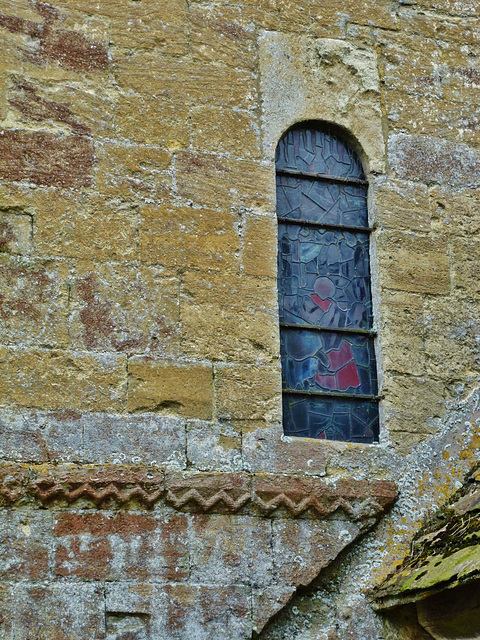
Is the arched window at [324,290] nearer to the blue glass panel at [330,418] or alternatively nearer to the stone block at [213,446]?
the blue glass panel at [330,418]

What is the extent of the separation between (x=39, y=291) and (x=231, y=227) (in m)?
1.07

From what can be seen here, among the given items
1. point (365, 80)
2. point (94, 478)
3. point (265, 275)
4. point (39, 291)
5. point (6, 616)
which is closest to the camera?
point (6, 616)

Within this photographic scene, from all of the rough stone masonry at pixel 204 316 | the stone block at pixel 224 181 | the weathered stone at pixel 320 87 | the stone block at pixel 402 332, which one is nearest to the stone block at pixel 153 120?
the rough stone masonry at pixel 204 316

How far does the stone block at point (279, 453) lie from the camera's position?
5152 mm

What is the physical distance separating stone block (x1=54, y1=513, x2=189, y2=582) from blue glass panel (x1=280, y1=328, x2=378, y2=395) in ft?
3.54

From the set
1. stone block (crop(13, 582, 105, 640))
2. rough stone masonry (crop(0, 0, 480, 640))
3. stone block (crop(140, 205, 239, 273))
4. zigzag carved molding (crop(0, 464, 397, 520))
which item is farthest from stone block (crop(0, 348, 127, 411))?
stone block (crop(13, 582, 105, 640))

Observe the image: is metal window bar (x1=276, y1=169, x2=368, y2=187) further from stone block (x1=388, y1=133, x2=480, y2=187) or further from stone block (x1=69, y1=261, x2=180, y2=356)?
stone block (x1=69, y1=261, x2=180, y2=356)

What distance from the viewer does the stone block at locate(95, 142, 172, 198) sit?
5.51 meters

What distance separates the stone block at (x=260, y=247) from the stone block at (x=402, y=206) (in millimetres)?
652

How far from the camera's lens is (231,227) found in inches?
220

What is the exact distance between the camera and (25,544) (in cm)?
474

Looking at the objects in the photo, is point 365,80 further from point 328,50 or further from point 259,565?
point 259,565

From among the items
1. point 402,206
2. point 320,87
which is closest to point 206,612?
point 402,206

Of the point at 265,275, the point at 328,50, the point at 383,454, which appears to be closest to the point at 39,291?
the point at 265,275
